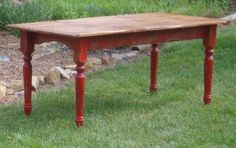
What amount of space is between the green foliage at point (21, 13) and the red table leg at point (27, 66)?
404 cm

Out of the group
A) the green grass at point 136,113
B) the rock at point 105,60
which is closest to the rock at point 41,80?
the green grass at point 136,113

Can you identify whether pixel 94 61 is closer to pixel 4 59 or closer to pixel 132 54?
pixel 132 54

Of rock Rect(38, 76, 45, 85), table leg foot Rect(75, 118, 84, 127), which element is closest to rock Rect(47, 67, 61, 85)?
rock Rect(38, 76, 45, 85)

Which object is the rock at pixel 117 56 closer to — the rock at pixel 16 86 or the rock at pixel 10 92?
the rock at pixel 16 86

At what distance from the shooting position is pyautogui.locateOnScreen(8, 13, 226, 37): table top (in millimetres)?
5750

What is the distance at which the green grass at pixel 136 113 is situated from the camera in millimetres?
5539

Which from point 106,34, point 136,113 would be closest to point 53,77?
point 136,113

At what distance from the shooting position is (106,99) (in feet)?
23.2

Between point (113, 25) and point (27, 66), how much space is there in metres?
0.89

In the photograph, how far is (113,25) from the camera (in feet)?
20.3

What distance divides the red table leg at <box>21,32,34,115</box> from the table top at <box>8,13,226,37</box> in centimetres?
14

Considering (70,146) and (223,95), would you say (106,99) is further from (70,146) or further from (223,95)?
(70,146)

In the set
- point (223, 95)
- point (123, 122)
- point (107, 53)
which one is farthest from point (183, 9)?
point (123, 122)

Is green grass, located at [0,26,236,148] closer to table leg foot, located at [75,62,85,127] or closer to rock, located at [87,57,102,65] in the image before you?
table leg foot, located at [75,62,85,127]
